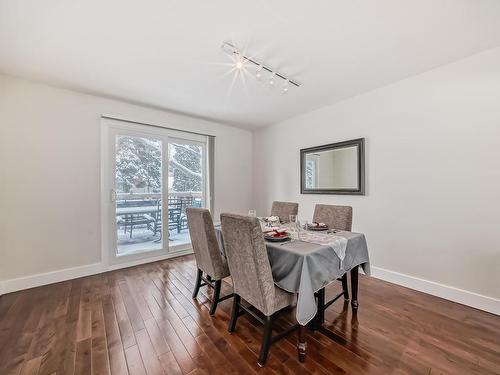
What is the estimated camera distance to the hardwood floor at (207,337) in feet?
4.87

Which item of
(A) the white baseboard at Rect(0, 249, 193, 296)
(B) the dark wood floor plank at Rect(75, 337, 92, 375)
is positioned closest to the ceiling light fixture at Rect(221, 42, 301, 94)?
(B) the dark wood floor plank at Rect(75, 337, 92, 375)

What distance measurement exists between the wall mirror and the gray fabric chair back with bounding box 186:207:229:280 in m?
2.12

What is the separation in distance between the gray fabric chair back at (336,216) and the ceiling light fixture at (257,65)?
5.21 ft

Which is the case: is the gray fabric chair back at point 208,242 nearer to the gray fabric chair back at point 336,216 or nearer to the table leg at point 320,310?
the table leg at point 320,310

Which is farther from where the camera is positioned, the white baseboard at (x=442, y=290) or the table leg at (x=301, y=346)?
the white baseboard at (x=442, y=290)

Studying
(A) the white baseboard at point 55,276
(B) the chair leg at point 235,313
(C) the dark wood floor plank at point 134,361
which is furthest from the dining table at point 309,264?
(A) the white baseboard at point 55,276

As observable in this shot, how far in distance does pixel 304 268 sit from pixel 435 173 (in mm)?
2096

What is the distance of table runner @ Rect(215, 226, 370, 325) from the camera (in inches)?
58.3

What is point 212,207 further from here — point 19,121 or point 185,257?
point 19,121

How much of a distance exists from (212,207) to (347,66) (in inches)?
122

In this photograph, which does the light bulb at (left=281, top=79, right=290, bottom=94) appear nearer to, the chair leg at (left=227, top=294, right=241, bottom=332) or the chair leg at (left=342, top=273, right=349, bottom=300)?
the chair leg at (left=342, top=273, right=349, bottom=300)

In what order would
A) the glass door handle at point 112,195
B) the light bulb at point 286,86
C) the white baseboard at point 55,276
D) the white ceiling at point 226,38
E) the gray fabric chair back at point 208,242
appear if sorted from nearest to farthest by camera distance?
the white ceiling at point 226,38
the gray fabric chair back at point 208,242
the white baseboard at point 55,276
the light bulb at point 286,86
the glass door handle at point 112,195

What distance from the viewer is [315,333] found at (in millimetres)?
1825

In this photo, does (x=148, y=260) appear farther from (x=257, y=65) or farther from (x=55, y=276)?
(x=257, y=65)
